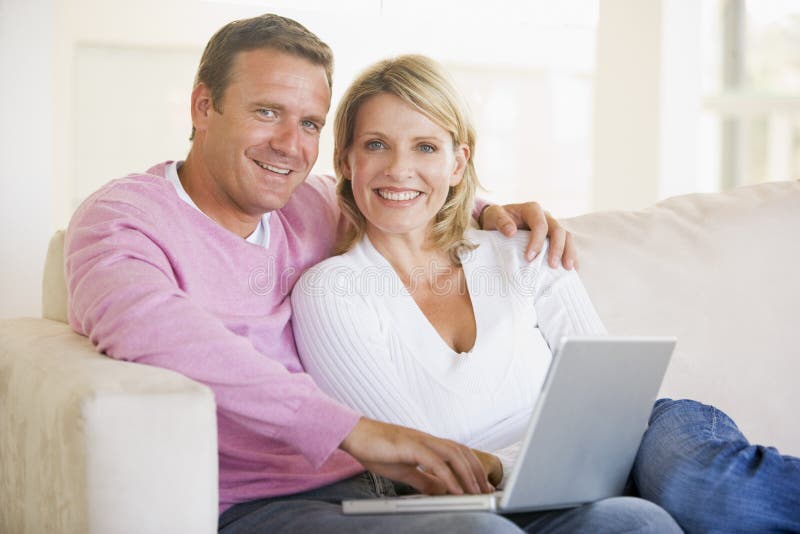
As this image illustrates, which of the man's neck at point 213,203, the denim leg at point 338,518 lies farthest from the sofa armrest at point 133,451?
the man's neck at point 213,203

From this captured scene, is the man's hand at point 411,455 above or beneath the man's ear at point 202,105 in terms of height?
beneath

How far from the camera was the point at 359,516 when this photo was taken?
1318 mm

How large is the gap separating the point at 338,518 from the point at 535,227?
0.80m

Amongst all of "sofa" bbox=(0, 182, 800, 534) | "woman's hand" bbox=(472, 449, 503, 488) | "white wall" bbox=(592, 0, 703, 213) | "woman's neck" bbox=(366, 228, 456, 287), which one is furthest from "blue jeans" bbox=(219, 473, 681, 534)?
"white wall" bbox=(592, 0, 703, 213)

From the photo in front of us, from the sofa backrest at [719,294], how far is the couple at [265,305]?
0.17 metres

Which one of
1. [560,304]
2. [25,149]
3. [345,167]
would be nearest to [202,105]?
[345,167]

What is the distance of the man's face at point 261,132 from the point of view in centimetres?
178

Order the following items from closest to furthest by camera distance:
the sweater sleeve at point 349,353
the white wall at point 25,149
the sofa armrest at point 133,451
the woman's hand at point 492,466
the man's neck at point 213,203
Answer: the sofa armrest at point 133,451
the woman's hand at point 492,466
the sweater sleeve at point 349,353
the man's neck at point 213,203
the white wall at point 25,149

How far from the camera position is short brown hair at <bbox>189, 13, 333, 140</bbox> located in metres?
1.80

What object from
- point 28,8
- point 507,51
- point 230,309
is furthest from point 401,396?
point 507,51

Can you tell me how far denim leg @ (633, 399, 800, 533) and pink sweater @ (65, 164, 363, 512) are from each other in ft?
1.56

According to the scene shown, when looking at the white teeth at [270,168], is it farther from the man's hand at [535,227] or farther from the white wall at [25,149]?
the white wall at [25,149]

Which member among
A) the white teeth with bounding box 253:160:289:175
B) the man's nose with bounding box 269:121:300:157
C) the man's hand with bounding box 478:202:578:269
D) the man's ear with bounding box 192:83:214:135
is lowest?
the man's hand with bounding box 478:202:578:269

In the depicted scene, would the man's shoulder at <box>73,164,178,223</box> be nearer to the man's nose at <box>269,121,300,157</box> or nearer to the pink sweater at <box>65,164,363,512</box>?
the pink sweater at <box>65,164,363,512</box>
